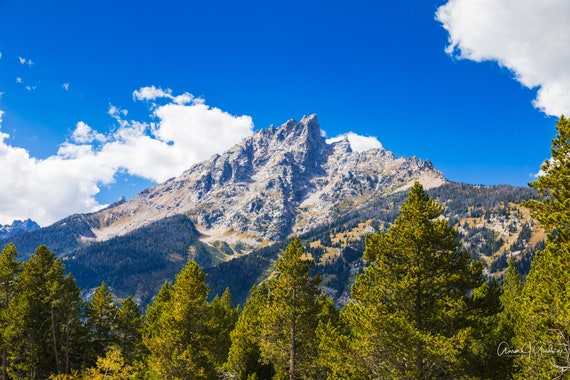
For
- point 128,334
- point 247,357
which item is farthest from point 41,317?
point 247,357

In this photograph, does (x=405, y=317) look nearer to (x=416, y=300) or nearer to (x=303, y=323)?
(x=416, y=300)

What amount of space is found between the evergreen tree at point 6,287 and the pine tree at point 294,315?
29.7 m

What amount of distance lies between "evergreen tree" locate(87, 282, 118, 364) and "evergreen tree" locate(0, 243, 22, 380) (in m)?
11.1

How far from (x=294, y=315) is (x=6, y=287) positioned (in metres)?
34.7

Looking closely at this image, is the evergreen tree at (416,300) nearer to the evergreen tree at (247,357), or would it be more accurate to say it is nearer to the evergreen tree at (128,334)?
the evergreen tree at (247,357)

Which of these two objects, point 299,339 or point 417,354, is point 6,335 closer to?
point 299,339

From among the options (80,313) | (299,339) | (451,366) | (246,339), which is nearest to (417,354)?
(451,366)

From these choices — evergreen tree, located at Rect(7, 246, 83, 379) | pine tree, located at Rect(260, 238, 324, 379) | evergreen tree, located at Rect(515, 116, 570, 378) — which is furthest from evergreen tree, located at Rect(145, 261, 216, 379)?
evergreen tree, located at Rect(515, 116, 570, 378)

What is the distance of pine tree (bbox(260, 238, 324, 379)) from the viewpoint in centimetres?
3284

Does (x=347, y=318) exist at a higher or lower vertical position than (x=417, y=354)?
higher

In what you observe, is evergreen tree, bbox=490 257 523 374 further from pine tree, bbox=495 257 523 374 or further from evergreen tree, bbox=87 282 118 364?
evergreen tree, bbox=87 282 118 364

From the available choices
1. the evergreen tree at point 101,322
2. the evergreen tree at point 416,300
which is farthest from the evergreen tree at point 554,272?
the evergreen tree at point 101,322

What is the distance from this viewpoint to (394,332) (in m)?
19.7

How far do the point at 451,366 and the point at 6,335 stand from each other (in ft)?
145
